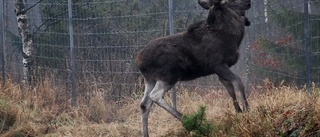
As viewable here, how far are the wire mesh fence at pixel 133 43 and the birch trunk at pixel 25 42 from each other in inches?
5.3

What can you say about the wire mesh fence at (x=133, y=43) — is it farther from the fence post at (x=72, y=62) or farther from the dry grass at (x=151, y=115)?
the dry grass at (x=151, y=115)

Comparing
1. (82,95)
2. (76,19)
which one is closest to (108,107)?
(82,95)

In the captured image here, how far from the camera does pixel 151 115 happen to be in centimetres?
1105

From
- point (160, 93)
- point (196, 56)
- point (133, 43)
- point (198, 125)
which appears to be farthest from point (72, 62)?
point (198, 125)

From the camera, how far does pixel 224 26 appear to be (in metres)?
9.10

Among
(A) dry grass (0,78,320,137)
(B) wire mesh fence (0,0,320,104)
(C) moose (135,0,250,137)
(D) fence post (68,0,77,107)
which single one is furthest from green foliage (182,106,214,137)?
(D) fence post (68,0,77,107)

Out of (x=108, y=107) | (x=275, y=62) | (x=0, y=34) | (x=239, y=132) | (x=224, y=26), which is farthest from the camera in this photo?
(x=0, y=34)

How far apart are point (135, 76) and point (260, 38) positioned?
97.7 inches

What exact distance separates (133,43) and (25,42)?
2.78 m

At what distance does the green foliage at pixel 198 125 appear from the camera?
746cm

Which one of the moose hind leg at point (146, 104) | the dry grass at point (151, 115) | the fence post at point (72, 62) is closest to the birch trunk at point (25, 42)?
the dry grass at point (151, 115)

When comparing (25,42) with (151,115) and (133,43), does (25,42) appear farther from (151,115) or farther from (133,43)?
(151,115)

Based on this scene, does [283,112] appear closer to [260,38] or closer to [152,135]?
[152,135]

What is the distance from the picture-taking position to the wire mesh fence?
40.1 ft
